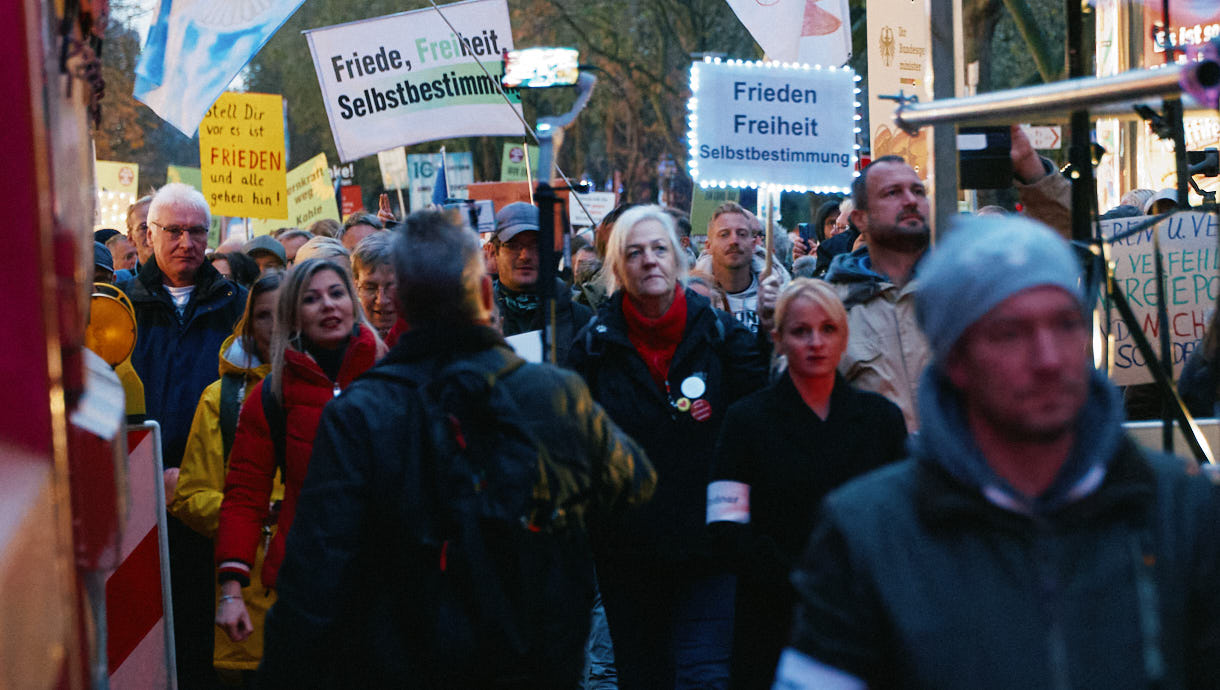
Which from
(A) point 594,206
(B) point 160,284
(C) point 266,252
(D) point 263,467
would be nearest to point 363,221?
(C) point 266,252

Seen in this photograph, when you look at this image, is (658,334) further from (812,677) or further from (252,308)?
(812,677)

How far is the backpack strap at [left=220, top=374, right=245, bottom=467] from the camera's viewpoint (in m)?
5.17

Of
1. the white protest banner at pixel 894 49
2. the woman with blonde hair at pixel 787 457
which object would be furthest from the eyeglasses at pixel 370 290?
the white protest banner at pixel 894 49

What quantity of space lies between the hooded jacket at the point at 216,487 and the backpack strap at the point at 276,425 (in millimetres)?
246

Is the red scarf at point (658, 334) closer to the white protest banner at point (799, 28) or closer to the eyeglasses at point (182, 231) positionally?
the eyeglasses at point (182, 231)

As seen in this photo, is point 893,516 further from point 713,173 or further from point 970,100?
point 713,173

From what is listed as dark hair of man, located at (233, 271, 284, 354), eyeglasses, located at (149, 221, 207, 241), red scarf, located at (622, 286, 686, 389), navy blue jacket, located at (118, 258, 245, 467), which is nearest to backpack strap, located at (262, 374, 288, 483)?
dark hair of man, located at (233, 271, 284, 354)

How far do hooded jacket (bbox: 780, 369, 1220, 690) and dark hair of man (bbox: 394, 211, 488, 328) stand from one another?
1604 millimetres

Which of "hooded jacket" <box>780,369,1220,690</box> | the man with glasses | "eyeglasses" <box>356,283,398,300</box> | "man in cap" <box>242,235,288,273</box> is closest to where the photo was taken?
"hooded jacket" <box>780,369,1220,690</box>

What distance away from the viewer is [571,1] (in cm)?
3416

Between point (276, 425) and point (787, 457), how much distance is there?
1.63 m

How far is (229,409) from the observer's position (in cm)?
520

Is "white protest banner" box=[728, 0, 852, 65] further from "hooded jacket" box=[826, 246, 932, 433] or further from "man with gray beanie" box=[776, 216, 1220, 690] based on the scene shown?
"man with gray beanie" box=[776, 216, 1220, 690]

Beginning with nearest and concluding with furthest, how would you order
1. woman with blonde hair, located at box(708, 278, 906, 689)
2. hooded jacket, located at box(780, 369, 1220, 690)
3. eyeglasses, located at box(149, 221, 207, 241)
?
hooded jacket, located at box(780, 369, 1220, 690) → woman with blonde hair, located at box(708, 278, 906, 689) → eyeglasses, located at box(149, 221, 207, 241)
